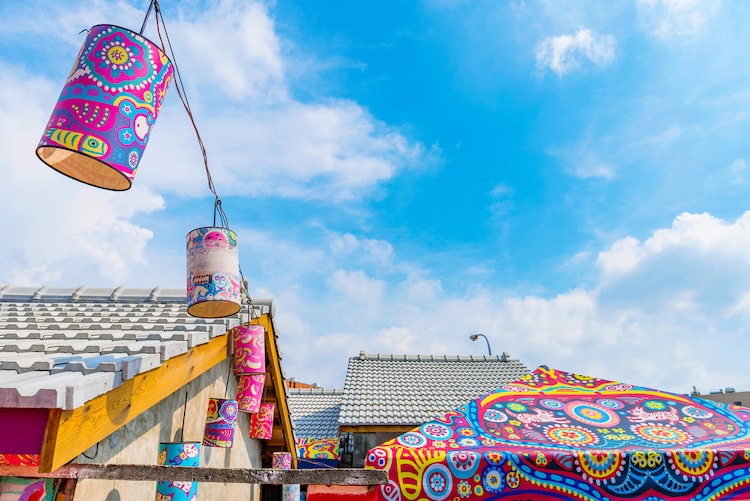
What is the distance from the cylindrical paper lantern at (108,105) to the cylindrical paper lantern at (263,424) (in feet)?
14.2

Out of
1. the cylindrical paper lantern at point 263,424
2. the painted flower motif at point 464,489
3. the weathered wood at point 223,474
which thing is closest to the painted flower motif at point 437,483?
the painted flower motif at point 464,489

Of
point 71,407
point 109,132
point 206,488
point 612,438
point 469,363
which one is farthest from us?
point 469,363

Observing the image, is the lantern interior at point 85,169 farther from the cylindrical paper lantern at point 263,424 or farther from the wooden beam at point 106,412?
the cylindrical paper lantern at point 263,424

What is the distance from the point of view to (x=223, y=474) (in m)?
2.01

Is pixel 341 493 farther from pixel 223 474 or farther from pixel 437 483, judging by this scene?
pixel 437 483

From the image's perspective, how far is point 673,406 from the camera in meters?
3.72

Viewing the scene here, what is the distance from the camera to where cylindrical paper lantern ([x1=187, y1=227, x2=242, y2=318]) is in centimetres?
293

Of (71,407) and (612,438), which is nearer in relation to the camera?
(71,407)

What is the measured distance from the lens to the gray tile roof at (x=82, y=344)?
1781 millimetres

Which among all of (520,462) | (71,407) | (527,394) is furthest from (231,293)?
(527,394)

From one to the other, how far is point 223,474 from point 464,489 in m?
1.71

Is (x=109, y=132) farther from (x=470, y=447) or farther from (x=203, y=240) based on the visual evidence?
(x=470, y=447)

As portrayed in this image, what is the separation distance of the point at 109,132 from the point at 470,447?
2888mm

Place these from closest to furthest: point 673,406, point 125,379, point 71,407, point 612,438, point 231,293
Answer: point 71,407 < point 125,379 < point 231,293 < point 612,438 < point 673,406
